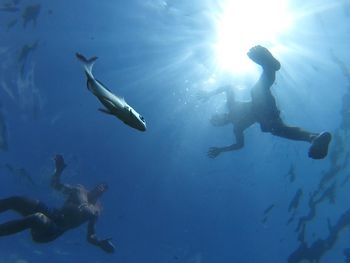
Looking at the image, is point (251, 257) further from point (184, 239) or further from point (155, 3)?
point (155, 3)

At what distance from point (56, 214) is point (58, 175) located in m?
1.64

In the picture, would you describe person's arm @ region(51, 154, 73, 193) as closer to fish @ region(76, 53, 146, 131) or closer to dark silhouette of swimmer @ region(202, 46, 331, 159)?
dark silhouette of swimmer @ region(202, 46, 331, 159)

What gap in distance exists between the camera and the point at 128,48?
1507 centimetres

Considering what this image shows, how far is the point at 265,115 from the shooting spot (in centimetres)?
923

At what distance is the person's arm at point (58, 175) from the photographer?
10.4 metres

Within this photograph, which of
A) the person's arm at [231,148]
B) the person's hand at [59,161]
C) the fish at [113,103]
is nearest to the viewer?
the fish at [113,103]

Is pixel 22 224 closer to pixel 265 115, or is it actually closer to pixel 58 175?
pixel 58 175

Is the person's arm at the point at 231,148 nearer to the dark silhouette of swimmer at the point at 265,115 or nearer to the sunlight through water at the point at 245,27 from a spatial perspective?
the dark silhouette of swimmer at the point at 265,115

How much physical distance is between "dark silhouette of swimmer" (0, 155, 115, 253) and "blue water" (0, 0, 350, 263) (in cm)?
529

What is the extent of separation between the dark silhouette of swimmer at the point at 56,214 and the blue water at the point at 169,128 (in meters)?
5.29

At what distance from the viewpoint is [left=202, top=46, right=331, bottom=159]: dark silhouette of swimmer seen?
22.3ft

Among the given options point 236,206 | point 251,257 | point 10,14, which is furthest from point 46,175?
point 251,257

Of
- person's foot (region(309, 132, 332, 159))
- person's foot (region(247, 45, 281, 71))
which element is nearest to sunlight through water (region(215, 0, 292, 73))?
person's foot (region(247, 45, 281, 71))

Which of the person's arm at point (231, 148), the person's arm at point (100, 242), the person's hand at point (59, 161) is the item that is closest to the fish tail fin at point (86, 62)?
the person's arm at point (231, 148)
